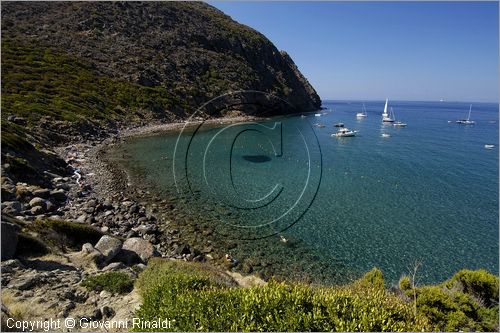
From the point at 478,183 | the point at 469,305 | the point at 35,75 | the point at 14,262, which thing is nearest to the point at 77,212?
the point at 14,262

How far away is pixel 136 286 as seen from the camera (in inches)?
448

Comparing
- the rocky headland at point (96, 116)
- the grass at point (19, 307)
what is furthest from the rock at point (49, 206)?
the grass at point (19, 307)

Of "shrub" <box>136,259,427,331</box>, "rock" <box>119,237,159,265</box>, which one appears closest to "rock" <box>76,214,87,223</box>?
"rock" <box>119,237,159,265</box>

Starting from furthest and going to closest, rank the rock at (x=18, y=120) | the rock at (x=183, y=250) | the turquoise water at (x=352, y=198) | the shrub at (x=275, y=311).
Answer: the rock at (x=18, y=120) < the turquoise water at (x=352, y=198) < the rock at (x=183, y=250) < the shrub at (x=275, y=311)

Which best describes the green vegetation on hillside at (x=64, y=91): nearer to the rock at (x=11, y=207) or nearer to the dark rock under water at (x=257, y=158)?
the dark rock under water at (x=257, y=158)

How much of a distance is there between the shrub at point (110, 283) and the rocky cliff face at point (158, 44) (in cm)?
7315

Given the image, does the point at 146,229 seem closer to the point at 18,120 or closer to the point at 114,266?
the point at 114,266

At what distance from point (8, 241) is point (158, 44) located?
97.1 metres

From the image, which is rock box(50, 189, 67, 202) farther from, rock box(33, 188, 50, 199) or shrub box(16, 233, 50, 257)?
shrub box(16, 233, 50, 257)

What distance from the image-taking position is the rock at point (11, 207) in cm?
1812

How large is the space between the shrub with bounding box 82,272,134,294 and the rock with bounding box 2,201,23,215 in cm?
1030

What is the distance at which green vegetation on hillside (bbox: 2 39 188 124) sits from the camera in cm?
5125

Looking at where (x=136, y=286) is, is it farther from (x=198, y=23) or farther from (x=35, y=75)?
(x=198, y=23)

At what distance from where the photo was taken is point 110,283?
36.8ft
